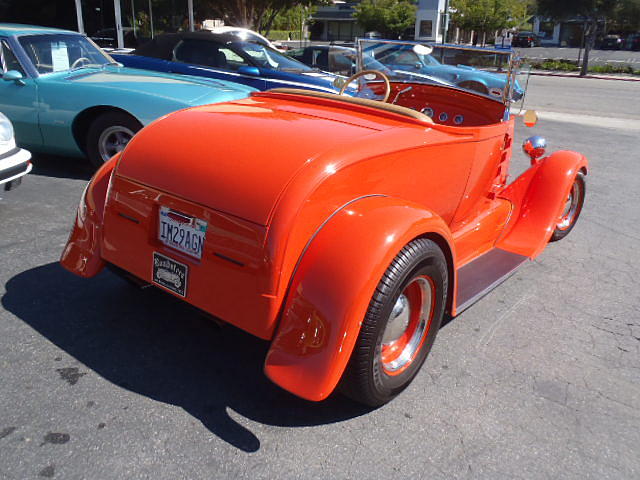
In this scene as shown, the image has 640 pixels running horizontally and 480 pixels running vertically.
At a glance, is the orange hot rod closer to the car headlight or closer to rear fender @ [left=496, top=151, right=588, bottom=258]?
rear fender @ [left=496, top=151, right=588, bottom=258]

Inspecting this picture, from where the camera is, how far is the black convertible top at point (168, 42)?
798cm

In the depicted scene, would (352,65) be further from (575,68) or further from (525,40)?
(525,40)

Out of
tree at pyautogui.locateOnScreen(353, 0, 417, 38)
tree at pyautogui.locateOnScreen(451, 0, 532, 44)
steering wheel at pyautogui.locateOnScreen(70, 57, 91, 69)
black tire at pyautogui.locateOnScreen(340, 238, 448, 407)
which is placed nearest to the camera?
black tire at pyautogui.locateOnScreen(340, 238, 448, 407)

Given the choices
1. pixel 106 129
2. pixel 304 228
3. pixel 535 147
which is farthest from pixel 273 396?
pixel 106 129

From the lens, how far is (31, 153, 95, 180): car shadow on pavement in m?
5.70

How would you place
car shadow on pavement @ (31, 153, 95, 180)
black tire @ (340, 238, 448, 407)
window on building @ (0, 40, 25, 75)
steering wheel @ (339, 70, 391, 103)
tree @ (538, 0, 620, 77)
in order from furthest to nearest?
tree @ (538, 0, 620, 77) → car shadow on pavement @ (31, 153, 95, 180) → window on building @ (0, 40, 25, 75) → steering wheel @ (339, 70, 391, 103) → black tire @ (340, 238, 448, 407)

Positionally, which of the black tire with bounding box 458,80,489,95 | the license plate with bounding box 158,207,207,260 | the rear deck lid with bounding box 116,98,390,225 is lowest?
the license plate with bounding box 158,207,207,260

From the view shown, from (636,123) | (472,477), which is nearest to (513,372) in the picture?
(472,477)

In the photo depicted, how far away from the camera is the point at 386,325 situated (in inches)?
91.5

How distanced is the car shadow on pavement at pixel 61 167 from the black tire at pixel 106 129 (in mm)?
342

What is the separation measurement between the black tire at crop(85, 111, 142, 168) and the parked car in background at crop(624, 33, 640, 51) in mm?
50087

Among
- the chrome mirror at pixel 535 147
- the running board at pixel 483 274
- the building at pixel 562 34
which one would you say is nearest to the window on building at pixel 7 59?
the running board at pixel 483 274

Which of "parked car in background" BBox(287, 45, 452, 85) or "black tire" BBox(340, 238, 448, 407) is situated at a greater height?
"parked car in background" BBox(287, 45, 452, 85)

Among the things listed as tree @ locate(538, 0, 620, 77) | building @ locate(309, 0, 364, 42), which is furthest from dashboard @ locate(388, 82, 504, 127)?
building @ locate(309, 0, 364, 42)
